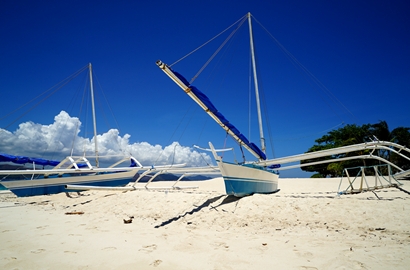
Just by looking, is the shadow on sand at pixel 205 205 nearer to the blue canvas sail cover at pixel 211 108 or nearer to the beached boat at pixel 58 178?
the blue canvas sail cover at pixel 211 108

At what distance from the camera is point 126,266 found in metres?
3.21

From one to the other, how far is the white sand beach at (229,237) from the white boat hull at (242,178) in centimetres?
51

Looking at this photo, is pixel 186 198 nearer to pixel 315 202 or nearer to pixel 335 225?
pixel 315 202

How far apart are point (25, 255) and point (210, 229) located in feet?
13.3

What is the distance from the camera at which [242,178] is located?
28.3ft

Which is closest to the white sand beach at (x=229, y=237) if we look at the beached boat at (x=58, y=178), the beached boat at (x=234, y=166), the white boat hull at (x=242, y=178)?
the white boat hull at (x=242, y=178)

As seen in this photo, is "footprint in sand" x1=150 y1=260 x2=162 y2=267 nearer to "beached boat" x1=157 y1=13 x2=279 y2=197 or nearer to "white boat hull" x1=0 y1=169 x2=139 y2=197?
"beached boat" x1=157 y1=13 x2=279 y2=197

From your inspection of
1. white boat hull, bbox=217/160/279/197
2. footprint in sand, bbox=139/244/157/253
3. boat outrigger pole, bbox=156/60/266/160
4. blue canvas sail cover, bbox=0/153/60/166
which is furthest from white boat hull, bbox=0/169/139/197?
footprint in sand, bbox=139/244/157/253

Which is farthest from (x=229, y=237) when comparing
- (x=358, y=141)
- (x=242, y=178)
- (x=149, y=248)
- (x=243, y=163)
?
(x=358, y=141)

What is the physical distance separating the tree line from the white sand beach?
2091 cm

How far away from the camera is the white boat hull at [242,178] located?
8.21 metres

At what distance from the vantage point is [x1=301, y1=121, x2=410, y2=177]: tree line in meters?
25.8

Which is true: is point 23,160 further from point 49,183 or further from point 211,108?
point 211,108

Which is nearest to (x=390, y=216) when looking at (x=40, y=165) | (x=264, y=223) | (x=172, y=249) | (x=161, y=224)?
(x=264, y=223)
